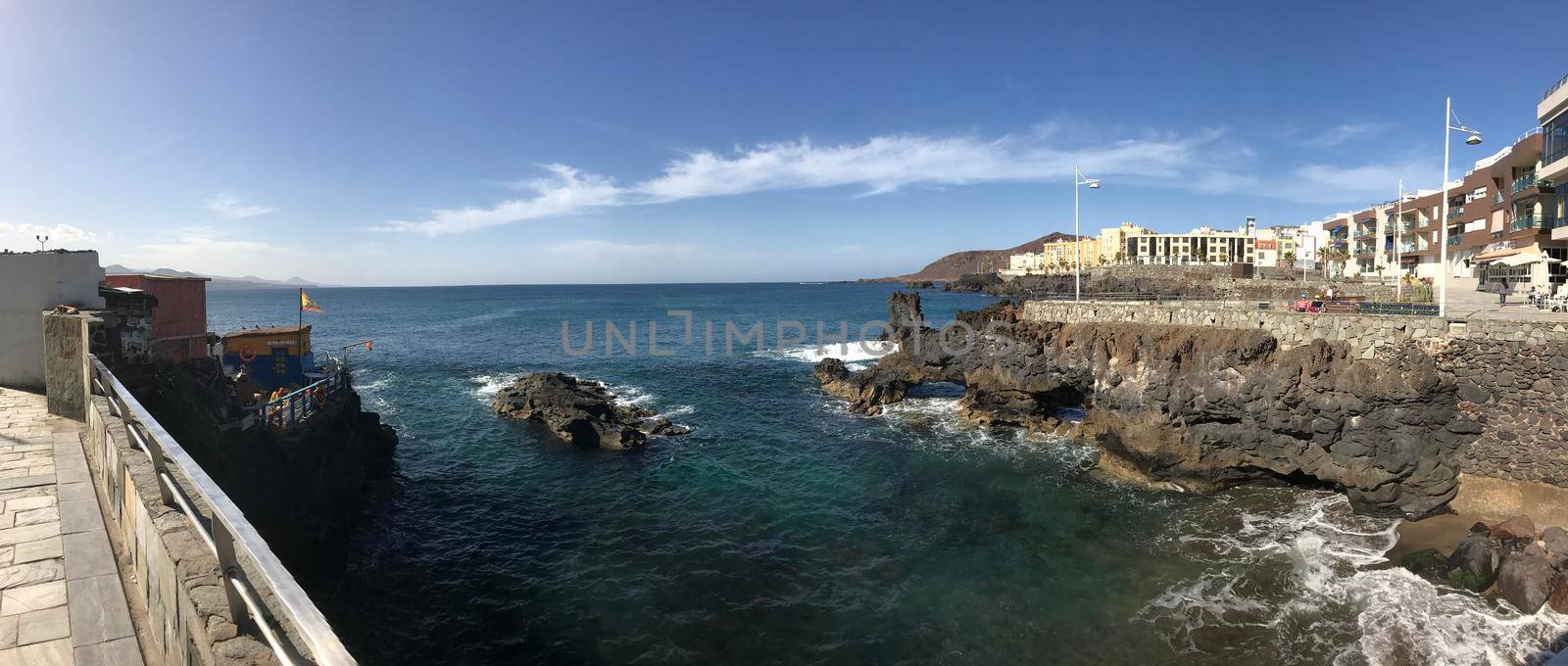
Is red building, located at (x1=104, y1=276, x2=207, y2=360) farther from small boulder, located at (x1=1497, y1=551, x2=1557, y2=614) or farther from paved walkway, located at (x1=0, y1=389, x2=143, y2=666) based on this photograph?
small boulder, located at (x1=1497, y1=551, x2=1557, y2=614)

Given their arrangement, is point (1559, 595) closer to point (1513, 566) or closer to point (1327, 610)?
point (1513, 566)

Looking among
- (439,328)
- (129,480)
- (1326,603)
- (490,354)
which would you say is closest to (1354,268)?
(1326,603)

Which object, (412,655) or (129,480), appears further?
(412,655)

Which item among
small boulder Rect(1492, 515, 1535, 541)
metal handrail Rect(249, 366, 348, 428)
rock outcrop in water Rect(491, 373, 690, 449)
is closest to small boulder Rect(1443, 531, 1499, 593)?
small boulder Rect(1492, 515, 1535, 541)

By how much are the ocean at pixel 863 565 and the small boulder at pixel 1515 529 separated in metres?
1.90

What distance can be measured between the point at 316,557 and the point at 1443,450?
27.5 m

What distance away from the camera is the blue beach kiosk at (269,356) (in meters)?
19.9

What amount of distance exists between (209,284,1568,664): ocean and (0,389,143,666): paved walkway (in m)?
5.74

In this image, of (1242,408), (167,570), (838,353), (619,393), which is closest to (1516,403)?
(1242,408)

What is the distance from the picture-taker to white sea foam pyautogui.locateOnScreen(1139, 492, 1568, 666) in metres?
11.2

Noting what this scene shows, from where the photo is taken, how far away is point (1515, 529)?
14.1 metres

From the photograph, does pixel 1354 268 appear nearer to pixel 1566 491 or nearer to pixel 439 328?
pixel 1566 491

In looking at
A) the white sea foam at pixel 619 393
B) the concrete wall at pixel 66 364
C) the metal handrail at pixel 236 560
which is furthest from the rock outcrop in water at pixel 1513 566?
the concrete wall at pixel 66 364

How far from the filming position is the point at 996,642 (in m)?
11.7
